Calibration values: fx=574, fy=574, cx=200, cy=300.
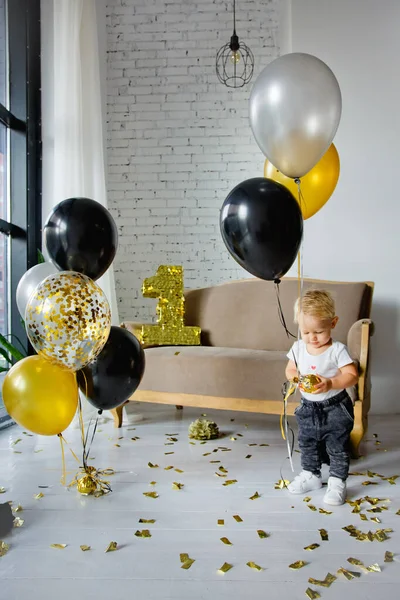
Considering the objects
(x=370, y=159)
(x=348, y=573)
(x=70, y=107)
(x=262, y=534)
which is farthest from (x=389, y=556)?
(x=70, y=107)

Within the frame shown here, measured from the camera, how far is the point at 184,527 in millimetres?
1894

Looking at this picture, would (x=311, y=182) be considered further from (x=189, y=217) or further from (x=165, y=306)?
(x=189, y=217)

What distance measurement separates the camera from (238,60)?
4.27 metres

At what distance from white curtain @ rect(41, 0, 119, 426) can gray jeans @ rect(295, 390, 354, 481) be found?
163 cm

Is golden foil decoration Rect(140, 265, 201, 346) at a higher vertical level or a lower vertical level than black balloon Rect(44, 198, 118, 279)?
lower

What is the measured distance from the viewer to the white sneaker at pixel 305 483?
7.35 feet

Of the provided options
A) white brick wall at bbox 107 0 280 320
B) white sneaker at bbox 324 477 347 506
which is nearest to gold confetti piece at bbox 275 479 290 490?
white sneaker at bbox 324 477 347 506

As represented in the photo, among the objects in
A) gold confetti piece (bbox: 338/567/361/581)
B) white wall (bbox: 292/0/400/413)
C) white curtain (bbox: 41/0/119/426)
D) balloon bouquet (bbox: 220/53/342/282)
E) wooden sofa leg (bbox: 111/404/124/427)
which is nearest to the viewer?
gold confetti piece (bbox: 338/567/361/581)

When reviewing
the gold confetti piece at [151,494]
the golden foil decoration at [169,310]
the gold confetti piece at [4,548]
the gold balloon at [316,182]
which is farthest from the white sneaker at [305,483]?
the golden foil decoration at [169,310]

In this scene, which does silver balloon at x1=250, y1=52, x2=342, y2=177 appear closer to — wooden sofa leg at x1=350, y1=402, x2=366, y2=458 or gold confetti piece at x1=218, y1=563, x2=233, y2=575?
wooden sofa leg at x1=350, y1=402, x2=366, y2=458

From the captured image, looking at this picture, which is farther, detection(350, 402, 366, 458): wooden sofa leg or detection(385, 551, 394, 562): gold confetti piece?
detection(350, 402, 366, 458): wooden sofa leg

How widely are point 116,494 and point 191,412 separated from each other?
169cm

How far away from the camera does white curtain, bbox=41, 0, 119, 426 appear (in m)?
3.58

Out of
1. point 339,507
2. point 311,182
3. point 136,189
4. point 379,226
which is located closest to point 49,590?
point 339,507
